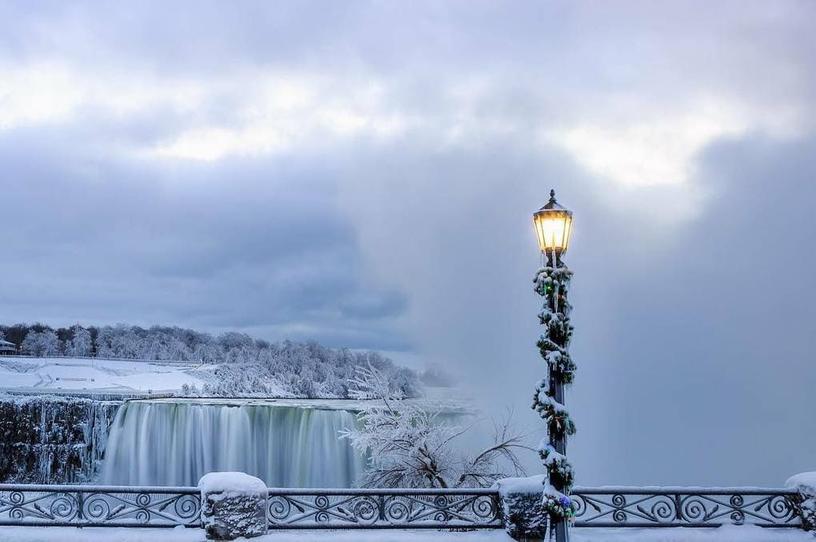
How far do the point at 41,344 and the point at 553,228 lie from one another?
8894 cm

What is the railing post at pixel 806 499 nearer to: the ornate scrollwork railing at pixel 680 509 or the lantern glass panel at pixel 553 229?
the ornate scrollwork railing at pixel 680 509

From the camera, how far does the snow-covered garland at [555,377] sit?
842cm

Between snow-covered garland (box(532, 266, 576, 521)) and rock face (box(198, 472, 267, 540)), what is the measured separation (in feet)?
15.5

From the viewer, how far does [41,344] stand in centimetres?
8519

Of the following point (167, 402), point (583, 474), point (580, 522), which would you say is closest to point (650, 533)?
point (580, 522)

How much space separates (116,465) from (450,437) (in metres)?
22.5

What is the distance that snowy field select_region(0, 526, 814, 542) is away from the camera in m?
11.2

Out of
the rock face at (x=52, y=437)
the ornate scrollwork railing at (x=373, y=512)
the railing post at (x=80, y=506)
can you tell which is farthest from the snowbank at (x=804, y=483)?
the rock face at (x=52, y=437)

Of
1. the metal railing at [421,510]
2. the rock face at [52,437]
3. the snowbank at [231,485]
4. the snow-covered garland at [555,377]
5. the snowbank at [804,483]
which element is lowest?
the rock face at [52,437]

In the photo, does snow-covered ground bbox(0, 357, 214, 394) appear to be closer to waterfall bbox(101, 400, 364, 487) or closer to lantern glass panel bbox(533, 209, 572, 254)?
waterfall bbox(101, 400, 364, 487)

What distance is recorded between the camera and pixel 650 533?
11445mm

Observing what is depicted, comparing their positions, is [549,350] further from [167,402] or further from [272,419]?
[167,402]

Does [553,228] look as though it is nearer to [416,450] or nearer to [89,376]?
[416,450]

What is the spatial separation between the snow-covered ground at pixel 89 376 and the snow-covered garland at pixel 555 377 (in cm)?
4430
